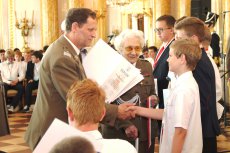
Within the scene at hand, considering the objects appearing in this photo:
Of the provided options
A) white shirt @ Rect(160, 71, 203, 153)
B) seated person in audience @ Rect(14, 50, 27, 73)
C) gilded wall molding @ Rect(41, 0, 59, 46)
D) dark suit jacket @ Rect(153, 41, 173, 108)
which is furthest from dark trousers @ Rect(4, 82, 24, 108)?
white shirt @ Rect(160, 71, 203, 153)

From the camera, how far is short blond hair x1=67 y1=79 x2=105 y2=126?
2068 mm

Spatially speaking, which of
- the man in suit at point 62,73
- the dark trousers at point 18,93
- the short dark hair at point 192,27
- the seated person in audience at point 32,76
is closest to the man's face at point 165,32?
the short dark hair at point 192,27

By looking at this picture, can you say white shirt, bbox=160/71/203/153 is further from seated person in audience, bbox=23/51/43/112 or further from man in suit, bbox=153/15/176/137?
seated person in audience, bbox=23/51/43/112

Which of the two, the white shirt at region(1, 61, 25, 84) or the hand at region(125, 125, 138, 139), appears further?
the white shirt at region(1, 61, 25, 84)

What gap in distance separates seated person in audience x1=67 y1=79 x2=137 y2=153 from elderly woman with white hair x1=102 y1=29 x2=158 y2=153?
1378 mm

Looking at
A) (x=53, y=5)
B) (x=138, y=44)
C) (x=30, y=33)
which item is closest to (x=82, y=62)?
(x=138, y=44)

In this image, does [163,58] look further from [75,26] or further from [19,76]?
[19,76]

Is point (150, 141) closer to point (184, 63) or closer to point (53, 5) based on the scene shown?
point (184, 63)

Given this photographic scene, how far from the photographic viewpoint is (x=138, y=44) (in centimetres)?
354

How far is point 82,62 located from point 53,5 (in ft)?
39.3

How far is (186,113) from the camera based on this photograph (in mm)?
2936

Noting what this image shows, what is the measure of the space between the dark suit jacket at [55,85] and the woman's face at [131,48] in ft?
1.69

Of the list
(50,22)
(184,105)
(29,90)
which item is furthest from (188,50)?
(50,22)

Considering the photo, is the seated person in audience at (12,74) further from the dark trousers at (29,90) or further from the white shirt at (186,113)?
the white shirt at (186,113)
